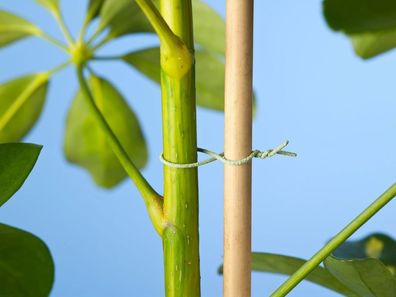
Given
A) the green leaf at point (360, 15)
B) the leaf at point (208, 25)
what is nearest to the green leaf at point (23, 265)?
the green leaf at point (360, 15)

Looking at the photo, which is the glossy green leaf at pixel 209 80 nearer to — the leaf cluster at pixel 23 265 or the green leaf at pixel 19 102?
the green leaf at pixel 19 102

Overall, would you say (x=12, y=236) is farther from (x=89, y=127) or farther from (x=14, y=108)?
(x=89, y=127)

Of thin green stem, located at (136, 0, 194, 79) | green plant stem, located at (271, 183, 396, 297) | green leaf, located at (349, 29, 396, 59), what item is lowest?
green plant stem, located at (271, 183, 396, 297)

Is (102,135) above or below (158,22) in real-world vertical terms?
above

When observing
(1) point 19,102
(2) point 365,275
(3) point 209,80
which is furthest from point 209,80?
(2) point 365,275

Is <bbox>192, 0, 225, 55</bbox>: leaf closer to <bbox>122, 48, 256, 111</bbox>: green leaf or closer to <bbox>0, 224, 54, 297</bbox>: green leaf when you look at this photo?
<bbox>122, 48, 256, 111</bbox>: green leaf

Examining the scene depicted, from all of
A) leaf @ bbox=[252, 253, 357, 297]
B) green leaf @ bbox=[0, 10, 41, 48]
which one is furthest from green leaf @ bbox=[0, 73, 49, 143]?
leaf @ bbox=[252, 253, 357, 297]

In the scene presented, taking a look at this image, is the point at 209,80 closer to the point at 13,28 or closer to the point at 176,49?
the point at 13,28
